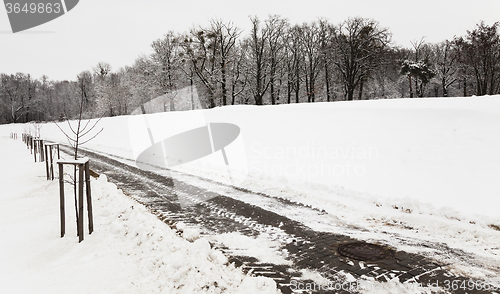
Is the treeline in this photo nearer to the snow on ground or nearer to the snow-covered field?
the snow-covered field

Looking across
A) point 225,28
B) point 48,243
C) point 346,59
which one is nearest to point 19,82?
point 225,28

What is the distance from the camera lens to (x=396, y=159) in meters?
8.12

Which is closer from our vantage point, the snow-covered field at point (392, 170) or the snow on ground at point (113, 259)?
the snow on ground at point (113, 259)

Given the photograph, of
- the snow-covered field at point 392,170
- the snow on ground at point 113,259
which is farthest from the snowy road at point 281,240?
the snow on ground at point 113,259

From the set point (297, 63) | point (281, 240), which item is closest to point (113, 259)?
point (281, 240)

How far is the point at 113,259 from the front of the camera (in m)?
4.16

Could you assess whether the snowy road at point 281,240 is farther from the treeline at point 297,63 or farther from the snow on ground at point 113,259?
the treeline at point 297,63

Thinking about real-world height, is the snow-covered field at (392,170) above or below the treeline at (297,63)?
below

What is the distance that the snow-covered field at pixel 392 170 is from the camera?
4.86 meters

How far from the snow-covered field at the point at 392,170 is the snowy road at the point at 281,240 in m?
0.27

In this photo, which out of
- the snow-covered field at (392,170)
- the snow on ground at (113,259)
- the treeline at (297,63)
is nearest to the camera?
the snow on ground at (113,259)

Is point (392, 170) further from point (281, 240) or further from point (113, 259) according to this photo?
point (113, 259)

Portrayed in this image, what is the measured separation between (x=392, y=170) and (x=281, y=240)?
4.70 m

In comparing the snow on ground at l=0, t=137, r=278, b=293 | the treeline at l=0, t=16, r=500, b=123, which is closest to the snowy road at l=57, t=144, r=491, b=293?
the snow on ground at l=0, t=137, r=278, b=293
